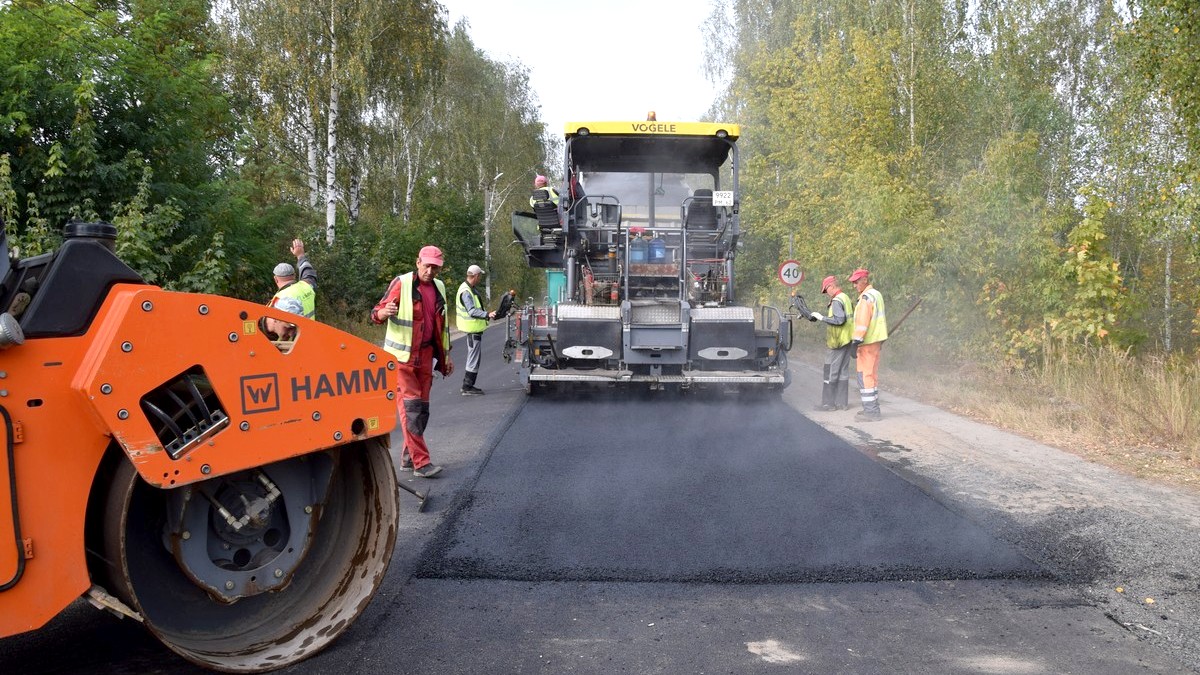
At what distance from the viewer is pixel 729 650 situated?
10.9ft

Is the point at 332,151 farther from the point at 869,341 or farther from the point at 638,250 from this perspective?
the point at 869,341

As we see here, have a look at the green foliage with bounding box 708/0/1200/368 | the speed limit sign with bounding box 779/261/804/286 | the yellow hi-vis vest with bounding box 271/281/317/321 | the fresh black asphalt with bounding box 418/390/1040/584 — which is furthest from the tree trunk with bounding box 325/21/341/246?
Result: the fresh black asphalt with bounding box 418/390/1040/584

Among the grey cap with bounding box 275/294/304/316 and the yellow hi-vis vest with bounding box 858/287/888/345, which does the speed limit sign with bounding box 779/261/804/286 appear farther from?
the grey cap with bounding box 275/294/304/316

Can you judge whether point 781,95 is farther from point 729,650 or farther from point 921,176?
point 729,650

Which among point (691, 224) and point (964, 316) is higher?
point (691, 224)

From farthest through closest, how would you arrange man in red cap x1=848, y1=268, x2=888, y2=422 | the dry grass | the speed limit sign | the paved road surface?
the speed limit sign, man in red cap x1=848, y1=268, x2=888, y2=422, the dry grass, the paved road surface

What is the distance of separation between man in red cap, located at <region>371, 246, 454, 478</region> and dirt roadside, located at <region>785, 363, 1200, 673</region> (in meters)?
3.48

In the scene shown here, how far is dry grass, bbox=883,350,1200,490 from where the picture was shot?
22.7 feet

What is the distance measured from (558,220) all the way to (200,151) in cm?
484

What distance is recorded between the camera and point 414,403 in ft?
20.6

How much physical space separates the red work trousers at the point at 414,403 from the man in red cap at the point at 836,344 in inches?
189

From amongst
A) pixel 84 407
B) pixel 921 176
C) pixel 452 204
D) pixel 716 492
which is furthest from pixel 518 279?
pixel 84 407

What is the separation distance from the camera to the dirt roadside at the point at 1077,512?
12.6ft

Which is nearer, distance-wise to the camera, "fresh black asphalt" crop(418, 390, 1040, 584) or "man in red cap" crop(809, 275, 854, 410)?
"fresh black asphalt" crop(418, 390, 1040, 584)
